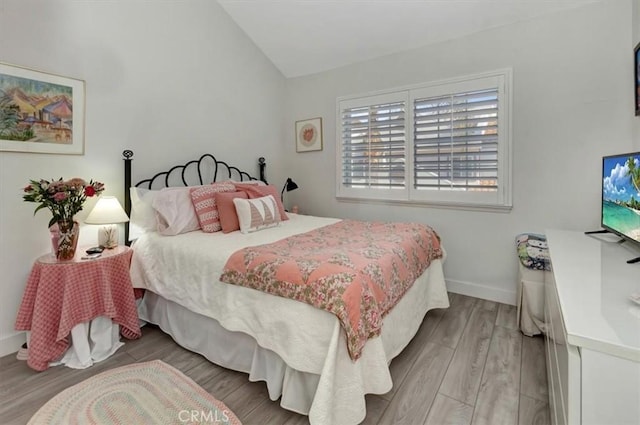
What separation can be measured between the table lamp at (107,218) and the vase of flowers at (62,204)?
168mm

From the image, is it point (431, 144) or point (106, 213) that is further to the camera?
point (431, 144)

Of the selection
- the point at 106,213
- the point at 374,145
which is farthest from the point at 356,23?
the point at 106,213

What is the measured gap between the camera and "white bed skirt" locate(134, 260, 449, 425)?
1353 millimetres

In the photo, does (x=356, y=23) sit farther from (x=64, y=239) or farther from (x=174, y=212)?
(x=64, y=239)

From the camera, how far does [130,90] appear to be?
2613mm

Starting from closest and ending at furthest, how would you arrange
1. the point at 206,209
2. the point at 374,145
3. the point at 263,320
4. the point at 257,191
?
the point at 263,320 < the point at 206,209 < the point at 257,191 < the point at 374,145

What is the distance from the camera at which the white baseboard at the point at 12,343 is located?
6.75 ft

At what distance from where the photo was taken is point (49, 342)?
1.91 m

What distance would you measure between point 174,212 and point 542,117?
313 centimetres

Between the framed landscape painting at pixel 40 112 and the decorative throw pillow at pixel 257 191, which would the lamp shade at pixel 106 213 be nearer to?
the framed landscape painting at pixel 40 112

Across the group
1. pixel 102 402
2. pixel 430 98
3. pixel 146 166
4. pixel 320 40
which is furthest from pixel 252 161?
pixel 102 402

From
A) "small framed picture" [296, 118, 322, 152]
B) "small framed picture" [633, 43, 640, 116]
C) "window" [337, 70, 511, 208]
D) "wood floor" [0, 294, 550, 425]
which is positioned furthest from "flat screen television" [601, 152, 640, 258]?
"small framed picture" [296, 118, 322, 152]

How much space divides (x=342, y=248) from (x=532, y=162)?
195cm

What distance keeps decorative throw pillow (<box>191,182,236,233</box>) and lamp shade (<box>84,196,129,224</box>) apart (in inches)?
20.3
